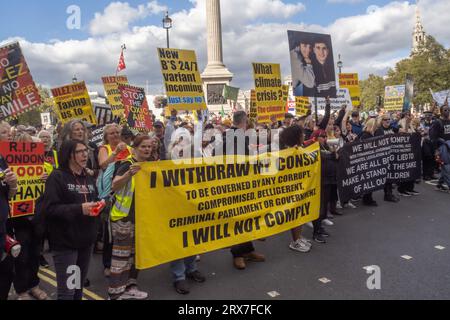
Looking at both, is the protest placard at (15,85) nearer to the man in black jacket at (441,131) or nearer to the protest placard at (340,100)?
the protest placard at (340,100)

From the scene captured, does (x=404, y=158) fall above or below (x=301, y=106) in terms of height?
below

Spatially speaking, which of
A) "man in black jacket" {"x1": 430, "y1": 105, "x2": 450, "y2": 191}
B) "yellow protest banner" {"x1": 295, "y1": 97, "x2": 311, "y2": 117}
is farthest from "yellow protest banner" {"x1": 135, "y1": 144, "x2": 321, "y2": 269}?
"man in black jacket" {"x1": 430, "y1": 105, "x2": 450, "y2": 191}

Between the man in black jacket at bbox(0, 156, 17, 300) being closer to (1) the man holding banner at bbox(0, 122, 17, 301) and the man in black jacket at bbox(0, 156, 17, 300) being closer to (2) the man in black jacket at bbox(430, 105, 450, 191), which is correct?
(1) the man holding banner at bbox(0, 122, 17, 301)

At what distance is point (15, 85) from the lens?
18.5 feet

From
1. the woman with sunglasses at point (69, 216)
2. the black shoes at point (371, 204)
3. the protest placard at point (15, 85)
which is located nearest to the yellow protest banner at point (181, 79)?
the protest placard at point (15, 85)

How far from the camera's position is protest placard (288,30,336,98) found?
7352 millimetres

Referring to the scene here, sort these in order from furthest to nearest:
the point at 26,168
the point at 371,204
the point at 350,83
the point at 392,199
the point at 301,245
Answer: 1. the point at 350,83
2. the point at 392,199
3. the point at 371,204
4. the point at 301,245
5. the point at 26,168

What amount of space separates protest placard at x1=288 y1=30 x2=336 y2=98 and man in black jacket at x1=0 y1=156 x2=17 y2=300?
5.47 metres

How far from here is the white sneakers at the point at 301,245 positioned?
5442 millimetres

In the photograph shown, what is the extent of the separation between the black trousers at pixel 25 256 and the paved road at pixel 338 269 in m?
0.38

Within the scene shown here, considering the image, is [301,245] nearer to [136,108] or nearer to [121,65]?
[136,108]

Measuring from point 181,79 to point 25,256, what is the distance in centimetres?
483

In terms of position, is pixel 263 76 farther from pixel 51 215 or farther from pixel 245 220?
pixel 51 215

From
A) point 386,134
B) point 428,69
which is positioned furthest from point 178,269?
point 428,69
